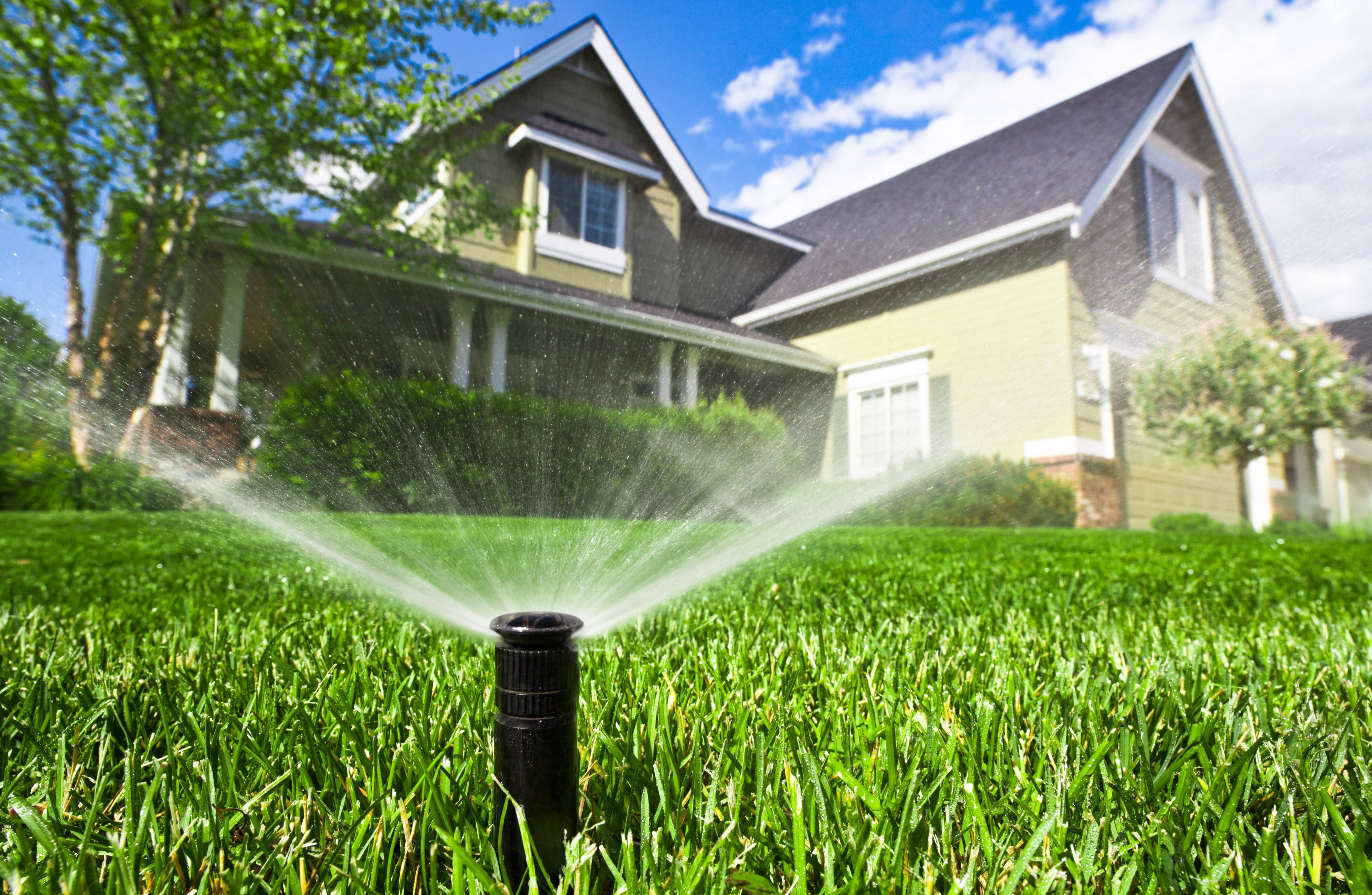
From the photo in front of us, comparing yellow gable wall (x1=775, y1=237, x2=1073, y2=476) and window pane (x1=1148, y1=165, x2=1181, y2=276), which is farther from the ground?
window pane (x1=1148, y1=165, x2=1181, y2=276)

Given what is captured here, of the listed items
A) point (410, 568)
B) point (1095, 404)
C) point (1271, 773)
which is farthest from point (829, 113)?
point (1095, 404)

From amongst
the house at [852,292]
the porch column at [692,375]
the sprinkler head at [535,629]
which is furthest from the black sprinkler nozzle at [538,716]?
the porch column at [692,375]

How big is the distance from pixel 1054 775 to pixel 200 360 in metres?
10.5

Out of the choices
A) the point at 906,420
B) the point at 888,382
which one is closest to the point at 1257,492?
the point at 906,420

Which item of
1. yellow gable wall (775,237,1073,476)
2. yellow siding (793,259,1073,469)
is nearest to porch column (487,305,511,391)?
yellow gable wall (775,237,1073,476)

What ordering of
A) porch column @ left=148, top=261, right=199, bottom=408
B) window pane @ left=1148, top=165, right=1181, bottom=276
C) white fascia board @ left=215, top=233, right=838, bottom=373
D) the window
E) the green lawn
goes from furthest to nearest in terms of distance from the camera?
the window, window pane @ left=1148, top=165, right=1181, bottom=276, white fascia board @ left=215, top=233, right=838, bottom=373, porch column @ left=148, top=261, right=199, bottom=408, the green lawn

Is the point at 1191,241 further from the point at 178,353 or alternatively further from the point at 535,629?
the point at 178,353

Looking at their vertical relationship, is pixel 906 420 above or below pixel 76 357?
above

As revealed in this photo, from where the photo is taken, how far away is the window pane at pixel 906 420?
948cm

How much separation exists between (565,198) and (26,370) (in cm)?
1033

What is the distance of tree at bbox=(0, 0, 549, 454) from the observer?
7.41 meters

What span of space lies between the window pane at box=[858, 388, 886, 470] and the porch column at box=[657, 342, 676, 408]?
2.66m

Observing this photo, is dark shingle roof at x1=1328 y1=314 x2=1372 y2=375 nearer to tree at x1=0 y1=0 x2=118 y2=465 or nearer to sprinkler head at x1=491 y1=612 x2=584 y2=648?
sprinkler head at x1=491 y1=612 x2=584 y2=648

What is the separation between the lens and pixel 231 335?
8.37 metres
